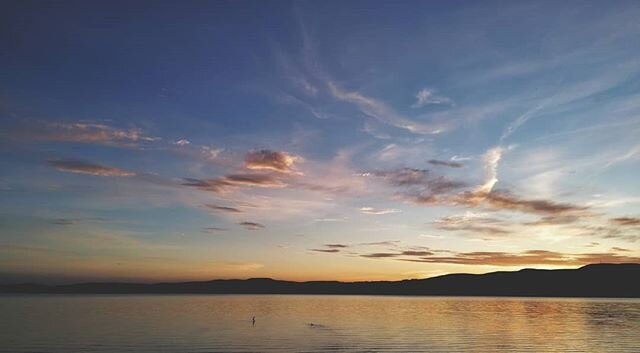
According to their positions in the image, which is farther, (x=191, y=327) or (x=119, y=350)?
(x=191, y=327)

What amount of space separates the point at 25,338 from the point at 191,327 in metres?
26.7

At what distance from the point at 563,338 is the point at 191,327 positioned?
59280mm

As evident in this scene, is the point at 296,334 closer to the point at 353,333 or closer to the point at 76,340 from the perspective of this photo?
the point at 353,333

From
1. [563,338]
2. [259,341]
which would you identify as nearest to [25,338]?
[259,341]

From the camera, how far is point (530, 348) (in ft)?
212

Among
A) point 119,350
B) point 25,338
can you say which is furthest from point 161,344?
point 25,338

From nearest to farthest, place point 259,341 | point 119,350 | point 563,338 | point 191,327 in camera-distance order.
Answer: point 119,350 < point 259,341 < point 563,338 < point 191,327

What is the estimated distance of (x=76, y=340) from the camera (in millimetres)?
66125

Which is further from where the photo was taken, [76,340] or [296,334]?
[296,334]

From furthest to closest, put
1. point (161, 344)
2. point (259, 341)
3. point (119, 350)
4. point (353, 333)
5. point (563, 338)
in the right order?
point (353, 333)
point (563, 338)
point (259, 341)
point (161, 344)
point (119, 350)

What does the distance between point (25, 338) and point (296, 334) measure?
122 ft

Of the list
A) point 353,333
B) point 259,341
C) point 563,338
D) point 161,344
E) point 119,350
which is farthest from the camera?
point 353,333

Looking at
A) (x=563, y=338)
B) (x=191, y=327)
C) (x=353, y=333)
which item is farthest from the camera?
(x=191, y=327)

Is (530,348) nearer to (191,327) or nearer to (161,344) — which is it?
(161,344)
